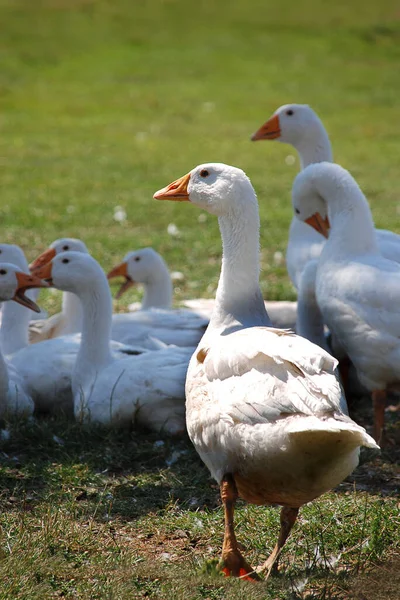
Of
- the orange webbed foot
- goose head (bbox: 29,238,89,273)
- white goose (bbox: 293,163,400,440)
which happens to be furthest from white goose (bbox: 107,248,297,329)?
the orange webbed foot

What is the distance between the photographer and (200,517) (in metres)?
4.37

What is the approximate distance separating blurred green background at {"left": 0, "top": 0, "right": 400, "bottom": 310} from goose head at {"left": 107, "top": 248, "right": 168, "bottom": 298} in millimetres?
790

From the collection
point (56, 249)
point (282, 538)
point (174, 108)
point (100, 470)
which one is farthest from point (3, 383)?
point (174, 108)

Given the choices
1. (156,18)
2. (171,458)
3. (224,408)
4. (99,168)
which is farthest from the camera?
(156,18)

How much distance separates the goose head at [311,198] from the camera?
607 cm

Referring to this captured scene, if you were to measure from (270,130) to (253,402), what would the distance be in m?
Answer: 4.78

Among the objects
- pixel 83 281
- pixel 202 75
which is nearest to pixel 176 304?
pixel 83 281

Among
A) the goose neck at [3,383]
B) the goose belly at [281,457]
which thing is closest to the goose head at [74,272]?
the goose neck at [3,383]

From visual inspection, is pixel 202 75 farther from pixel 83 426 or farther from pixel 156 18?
pixel 83 426

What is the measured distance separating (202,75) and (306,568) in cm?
2353

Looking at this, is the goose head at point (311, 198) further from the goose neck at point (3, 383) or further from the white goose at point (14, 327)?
the goose neck at point (3, 383)

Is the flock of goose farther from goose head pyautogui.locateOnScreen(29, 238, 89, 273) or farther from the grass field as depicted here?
the grass field

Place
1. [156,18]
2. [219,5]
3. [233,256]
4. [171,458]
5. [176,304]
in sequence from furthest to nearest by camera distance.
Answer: [219,5] → [156,18] → [176,304] → [171,458] → [233,256]

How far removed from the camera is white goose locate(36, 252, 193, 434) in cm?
541
